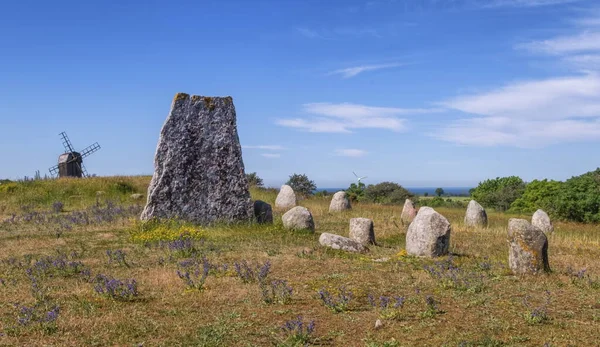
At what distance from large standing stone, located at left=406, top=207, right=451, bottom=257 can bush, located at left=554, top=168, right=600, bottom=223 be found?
73.3ft

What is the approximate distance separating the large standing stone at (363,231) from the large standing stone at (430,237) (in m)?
2.04

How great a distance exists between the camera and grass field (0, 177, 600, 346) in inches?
332

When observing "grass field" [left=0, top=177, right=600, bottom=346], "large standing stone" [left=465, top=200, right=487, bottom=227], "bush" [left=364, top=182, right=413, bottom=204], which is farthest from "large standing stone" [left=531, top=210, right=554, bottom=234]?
"bush" [left=364, top=182, right=413, bottom=204]

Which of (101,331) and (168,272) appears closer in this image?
(101,331)

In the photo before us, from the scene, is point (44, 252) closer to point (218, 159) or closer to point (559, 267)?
point (218, 159)

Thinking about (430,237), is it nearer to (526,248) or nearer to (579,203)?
(526,248)

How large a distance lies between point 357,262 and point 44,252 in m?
9.48

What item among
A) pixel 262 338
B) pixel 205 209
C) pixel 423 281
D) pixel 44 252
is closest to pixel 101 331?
pixel 262 338

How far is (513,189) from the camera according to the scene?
2469 inches

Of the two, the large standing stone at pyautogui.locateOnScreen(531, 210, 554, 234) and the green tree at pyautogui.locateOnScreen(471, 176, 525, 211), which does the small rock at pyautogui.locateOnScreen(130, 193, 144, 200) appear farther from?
the green tree at pyautogui.locateOnScreen(471, 176, 525, 211)

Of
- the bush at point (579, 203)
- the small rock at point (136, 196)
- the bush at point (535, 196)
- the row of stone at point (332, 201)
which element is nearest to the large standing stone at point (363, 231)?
the row of stone at point (332, 201)

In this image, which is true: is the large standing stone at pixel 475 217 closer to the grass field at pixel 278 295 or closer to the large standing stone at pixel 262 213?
the grass field at pixel 278 295

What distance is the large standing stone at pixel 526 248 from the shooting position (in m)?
12.8

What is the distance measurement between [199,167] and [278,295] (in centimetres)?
1197
